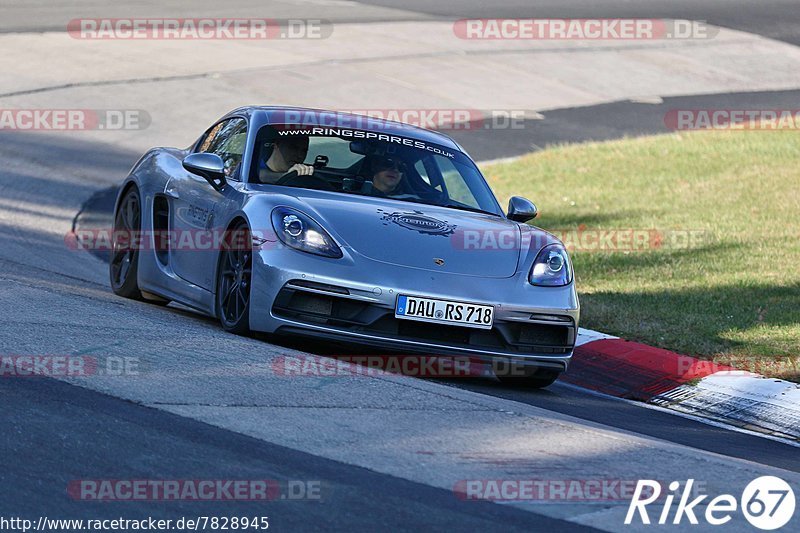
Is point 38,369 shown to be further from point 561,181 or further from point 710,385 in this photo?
point 561,181

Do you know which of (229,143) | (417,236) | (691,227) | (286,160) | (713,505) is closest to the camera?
(713,505)

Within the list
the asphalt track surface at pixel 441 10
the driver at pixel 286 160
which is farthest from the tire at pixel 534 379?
the asphalt track surface at pixel 441 10

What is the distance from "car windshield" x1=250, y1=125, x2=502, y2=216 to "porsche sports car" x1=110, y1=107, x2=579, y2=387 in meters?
0.01

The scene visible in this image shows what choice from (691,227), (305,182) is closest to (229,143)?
(305,182)

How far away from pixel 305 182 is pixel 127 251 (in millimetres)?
1949

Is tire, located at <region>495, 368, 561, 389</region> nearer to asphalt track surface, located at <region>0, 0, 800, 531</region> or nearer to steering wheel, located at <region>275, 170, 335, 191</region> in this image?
asphalt track surface, located at <region>0, 0, 800, 531</region>

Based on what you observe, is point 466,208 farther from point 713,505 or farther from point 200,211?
point 713,505

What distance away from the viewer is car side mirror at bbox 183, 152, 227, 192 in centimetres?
823

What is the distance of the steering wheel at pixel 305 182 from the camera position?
324 inches

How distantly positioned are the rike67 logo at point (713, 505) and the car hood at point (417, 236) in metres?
2.39

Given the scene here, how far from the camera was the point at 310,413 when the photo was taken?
599 centimetres

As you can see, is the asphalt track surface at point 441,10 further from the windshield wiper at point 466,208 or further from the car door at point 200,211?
the windshield wiper at point 466,208

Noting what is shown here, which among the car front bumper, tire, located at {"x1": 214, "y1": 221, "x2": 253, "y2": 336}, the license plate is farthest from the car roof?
the license plate

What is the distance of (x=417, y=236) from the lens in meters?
7.65
